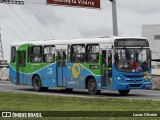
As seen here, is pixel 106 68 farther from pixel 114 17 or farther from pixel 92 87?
pixel 114 17

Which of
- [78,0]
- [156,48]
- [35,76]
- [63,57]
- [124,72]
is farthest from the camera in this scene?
[156,48]

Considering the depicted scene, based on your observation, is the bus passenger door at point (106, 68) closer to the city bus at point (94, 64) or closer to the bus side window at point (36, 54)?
the city bus at point (94, 64)

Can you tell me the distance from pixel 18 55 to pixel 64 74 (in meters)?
5.18

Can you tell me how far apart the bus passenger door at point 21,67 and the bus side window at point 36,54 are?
3.08 ft

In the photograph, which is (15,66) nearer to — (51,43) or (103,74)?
(51,43)

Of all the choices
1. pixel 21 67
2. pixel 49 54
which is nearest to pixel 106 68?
pixel 49 54

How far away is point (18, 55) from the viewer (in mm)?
35375

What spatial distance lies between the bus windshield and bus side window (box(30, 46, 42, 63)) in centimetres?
669

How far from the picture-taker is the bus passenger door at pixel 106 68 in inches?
1100

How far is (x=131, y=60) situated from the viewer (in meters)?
27.9

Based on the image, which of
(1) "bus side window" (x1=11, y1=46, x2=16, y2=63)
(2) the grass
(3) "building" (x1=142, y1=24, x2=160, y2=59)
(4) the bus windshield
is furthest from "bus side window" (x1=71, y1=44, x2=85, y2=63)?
(3) "building" (x1=142, y1=24, x2=160, y2=59)

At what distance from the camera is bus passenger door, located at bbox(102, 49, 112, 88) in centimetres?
2794

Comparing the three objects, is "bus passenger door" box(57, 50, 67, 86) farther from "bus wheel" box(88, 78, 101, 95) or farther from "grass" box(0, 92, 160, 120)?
"grass" box(0, 92, 160, 120)

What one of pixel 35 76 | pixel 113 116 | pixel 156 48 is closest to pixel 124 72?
pixel 35 76
